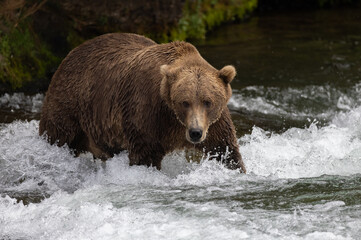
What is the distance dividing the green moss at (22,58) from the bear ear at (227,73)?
5.37m

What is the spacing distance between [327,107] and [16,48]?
5.16m

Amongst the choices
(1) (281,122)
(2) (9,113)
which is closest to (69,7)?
(2) (9,113)

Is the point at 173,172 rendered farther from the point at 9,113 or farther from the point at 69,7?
the point at 69,7

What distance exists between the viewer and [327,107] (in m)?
10.5

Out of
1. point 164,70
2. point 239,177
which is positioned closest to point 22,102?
point 164,70

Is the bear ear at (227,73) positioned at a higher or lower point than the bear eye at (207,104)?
higher

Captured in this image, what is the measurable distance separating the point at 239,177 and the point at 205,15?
31.3ft

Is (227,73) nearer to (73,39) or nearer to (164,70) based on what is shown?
(164,70)

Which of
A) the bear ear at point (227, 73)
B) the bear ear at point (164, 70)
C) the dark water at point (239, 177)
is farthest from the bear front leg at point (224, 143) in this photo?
the bear ear at point (164, 70)

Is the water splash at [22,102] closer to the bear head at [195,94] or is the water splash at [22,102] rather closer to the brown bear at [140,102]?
the brown bear at [140,102]

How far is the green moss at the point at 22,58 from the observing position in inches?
429

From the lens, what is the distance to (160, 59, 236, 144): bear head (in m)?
6.10

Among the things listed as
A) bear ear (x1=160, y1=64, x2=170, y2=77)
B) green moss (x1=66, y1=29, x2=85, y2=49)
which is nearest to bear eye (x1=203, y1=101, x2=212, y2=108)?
bear ear (x1=160, y1=64, x2=170, y2=77)

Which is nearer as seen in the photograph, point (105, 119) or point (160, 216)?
point (160, 216)
